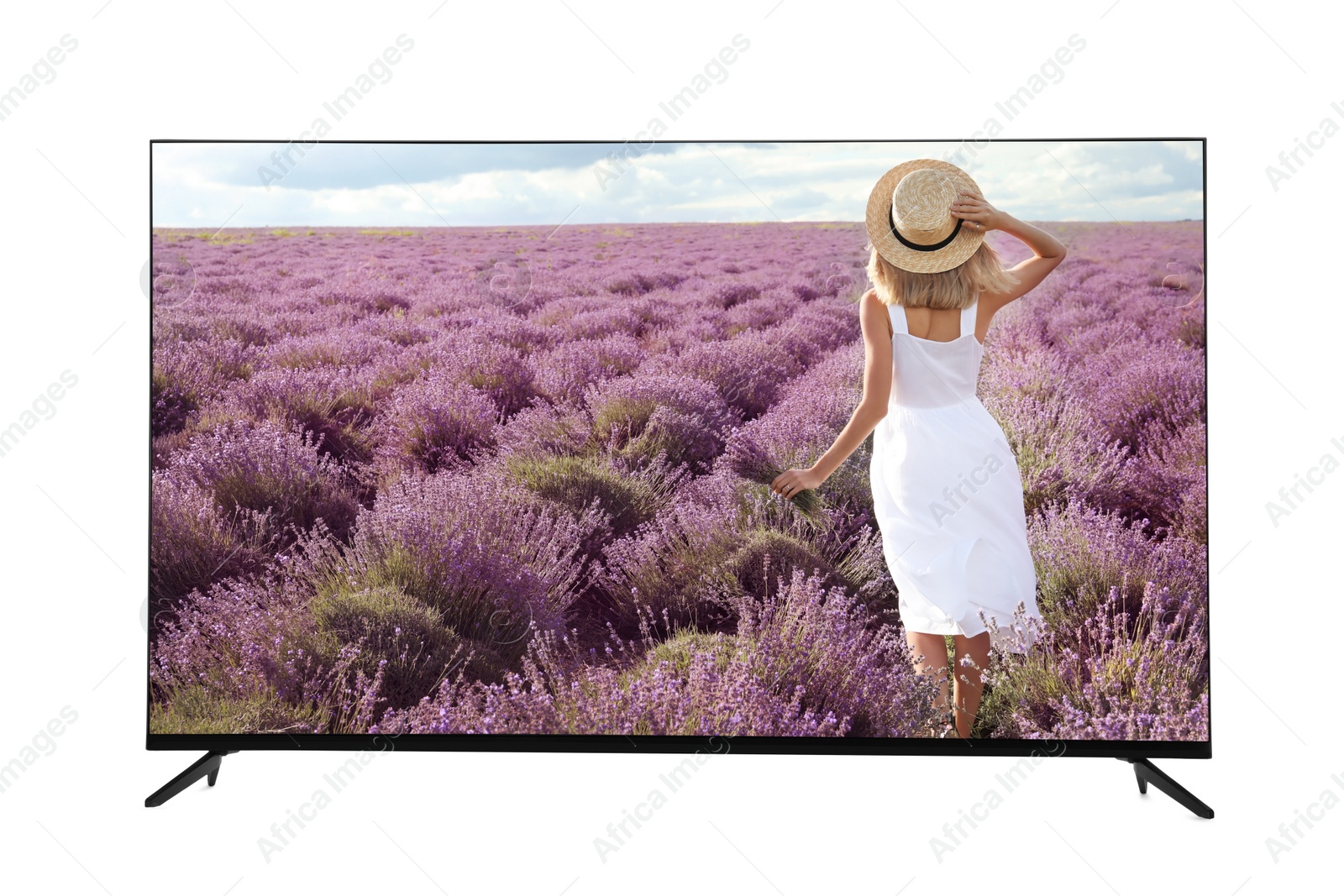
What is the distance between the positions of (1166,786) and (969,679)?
2.45 feet

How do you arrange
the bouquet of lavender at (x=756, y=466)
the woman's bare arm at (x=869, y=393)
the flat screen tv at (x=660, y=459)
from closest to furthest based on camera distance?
the woman's bare arm at (x=869, y=393) → the flat screen tv at (x=660, y=459) → the bouquet of lavender at (x=756, y=466)

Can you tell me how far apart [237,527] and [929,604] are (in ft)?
8.05

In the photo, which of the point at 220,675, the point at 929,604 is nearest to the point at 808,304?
the point at 929,604

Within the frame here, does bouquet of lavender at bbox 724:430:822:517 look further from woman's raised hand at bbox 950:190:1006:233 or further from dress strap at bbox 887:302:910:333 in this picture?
woman's raised hand at bbox 950:190:1006:233

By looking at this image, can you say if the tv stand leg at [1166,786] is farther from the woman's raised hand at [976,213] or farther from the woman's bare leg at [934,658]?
the woman's raised hand at [976,213]

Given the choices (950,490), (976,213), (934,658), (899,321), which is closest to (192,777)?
(934,658)

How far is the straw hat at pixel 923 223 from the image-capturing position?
232 cm

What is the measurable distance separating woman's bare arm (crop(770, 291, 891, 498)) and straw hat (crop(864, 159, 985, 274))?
0.17 metres

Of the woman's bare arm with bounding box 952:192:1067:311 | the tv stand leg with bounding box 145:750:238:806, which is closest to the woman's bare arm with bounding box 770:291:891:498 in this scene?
the woman's bare arm with bounding box 952:192:1067:311

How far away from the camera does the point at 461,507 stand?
268cm

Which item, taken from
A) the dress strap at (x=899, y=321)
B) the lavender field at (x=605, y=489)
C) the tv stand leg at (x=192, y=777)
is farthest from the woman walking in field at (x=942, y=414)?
the tv stand leg at (x=192, y=777)

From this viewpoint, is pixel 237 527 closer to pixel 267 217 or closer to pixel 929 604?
pixel 267 217

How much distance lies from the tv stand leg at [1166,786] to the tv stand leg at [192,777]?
3091 millimetres

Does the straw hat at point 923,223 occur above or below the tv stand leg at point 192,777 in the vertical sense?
above
